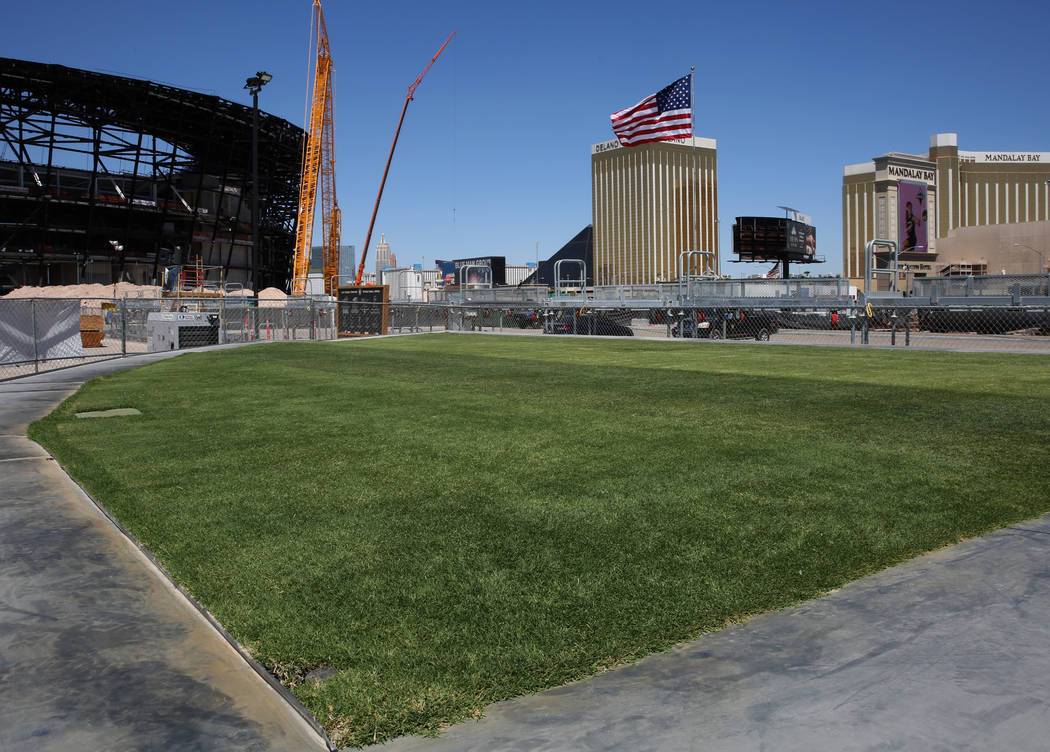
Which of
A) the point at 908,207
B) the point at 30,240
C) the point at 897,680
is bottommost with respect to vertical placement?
the point at 897,680

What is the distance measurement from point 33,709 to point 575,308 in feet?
119

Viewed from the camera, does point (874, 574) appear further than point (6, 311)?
No

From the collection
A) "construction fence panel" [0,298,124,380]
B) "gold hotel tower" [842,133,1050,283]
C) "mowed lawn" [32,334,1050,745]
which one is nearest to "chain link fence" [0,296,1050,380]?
"construction fence panel" [0,298,124,380]

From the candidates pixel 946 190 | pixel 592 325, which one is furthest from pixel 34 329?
pixel 946 190

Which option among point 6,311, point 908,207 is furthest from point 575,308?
point 908,207

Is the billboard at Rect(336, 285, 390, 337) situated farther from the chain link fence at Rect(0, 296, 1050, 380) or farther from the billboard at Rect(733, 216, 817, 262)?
the billboard at Rect(733, 216, 817, 262)

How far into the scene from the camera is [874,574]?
14.4ft

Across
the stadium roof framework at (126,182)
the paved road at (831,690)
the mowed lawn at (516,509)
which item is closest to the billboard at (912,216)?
the stadium roof framework at (126,182)

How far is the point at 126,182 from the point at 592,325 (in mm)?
64879

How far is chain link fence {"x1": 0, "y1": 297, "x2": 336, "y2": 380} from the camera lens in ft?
65.7

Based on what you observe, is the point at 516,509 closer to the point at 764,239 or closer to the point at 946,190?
the point at 764,239

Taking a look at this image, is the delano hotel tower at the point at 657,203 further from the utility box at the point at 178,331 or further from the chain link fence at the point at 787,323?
the utility box at the point at 178,331

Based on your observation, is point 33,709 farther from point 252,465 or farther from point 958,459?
point 958,459

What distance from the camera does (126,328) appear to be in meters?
36.0
